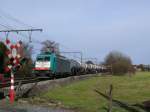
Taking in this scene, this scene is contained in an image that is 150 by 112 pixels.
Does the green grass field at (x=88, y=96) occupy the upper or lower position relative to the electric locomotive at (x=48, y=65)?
lower

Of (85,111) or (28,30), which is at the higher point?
(28,30)

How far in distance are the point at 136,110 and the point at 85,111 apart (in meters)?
2.72

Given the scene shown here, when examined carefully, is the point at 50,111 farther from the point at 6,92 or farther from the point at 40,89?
the point at 40,89

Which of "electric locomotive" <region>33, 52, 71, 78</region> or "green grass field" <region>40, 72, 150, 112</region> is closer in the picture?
"green grass field" <region>40, 72, 150, 112</region>

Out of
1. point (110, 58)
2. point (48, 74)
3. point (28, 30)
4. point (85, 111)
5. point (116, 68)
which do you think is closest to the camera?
point (85, 111)

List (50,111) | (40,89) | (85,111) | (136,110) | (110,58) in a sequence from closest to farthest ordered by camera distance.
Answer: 1. (50,111)
2. (85,111)
3. (136,110)
4. (40,89)
5. (110,58)

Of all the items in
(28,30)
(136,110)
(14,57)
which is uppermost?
(28,30)

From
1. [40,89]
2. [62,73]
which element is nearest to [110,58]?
[62,73]

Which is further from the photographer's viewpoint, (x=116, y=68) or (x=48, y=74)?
(x=116, y=68)

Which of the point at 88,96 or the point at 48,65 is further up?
the point at 48,65

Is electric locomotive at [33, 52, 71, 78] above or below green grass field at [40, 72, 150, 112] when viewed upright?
above

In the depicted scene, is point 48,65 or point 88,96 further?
point 48,65

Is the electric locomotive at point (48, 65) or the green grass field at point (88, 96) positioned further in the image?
the electric locomotive at point (48, 65)

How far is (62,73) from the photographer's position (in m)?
53.7
